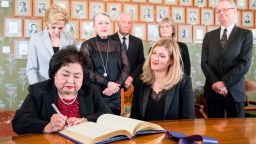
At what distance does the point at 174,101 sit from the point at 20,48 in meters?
2.66

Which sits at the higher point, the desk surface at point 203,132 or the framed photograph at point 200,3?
the framed photograph at point 200,3

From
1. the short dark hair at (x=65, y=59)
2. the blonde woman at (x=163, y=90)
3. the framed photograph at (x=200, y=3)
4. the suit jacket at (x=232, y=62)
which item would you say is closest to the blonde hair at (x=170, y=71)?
the blonde woman at (x=163, y=90)

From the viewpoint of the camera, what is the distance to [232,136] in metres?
1.66

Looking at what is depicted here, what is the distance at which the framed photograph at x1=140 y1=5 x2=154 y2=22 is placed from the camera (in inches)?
196

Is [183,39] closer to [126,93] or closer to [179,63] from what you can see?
[126,93]

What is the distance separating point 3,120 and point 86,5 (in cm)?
186

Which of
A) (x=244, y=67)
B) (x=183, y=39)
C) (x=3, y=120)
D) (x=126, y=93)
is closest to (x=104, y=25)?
(x=126, y=93)

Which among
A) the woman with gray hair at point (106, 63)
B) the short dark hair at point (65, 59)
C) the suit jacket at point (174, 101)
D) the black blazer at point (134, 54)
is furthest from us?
the black blazer at point (134, 54)

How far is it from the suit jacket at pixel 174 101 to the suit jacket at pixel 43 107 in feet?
1.45

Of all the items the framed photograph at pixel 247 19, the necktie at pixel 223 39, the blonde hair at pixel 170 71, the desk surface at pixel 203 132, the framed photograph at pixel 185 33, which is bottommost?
the desk surface at pixel 203 132

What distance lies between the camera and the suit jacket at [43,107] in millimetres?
1801

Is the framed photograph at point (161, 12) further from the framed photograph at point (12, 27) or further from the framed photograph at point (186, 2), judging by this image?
the framed photograph at point (12, 27)

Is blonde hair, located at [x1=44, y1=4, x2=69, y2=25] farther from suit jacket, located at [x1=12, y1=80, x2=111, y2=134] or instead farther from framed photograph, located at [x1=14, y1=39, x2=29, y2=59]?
framed photograph, located at [x1=14, y1=39, x2=29, y2=59]

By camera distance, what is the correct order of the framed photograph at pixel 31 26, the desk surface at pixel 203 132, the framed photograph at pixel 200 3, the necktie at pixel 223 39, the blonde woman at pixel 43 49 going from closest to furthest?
the desk surface at pixel 203 132, the blonde woman at pixel 43 49, the necktie at pixel 223 39, the framed photograph at pixel 31 26, the framed photograph at pixel 200 3
